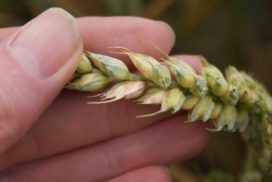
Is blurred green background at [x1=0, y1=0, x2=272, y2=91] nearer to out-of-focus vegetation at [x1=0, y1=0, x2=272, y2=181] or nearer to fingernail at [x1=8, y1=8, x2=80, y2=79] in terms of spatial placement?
out-of-focus vegetation at [x1=0, y1=0, x2=272, y2=181]

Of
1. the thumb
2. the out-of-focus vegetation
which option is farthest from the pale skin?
the out-of-focus vegetation

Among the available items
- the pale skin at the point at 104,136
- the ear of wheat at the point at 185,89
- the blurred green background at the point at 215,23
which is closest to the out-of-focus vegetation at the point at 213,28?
the blurred green background at the point at 215,23

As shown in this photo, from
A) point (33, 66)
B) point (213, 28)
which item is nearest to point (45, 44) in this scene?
point (33, 66)

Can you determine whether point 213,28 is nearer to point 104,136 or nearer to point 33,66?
point 104,136

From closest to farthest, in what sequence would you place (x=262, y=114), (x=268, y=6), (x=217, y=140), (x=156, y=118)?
(x=262, y=114) < (x=156, y=118) < (x=217, y=140) < (x=268, y=6)

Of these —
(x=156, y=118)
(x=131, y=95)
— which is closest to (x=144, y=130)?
(x=156, y=118)

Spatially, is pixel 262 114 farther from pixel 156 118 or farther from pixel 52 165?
pixel 52 165
